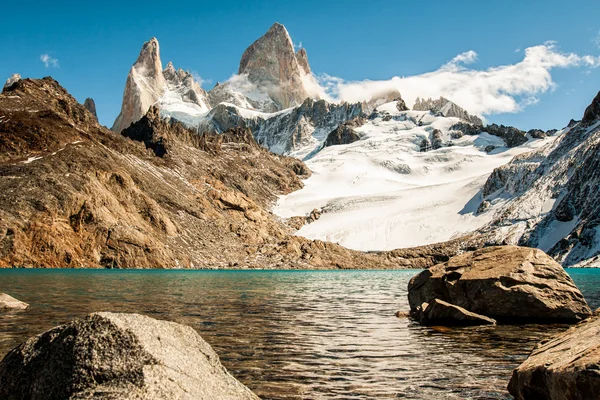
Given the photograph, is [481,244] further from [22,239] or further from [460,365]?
[460,365]

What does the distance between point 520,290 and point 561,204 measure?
15505 cm

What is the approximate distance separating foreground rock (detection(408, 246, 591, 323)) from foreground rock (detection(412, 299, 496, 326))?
4.73 ft

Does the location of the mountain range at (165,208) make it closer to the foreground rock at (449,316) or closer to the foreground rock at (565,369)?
the foreground rock at (449,316)

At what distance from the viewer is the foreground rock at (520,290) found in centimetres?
2427

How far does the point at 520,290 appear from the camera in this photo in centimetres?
2445

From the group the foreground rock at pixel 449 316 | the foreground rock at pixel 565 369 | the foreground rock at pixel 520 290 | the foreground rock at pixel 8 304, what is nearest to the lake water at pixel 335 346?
the foreground rock at pixel 8 304

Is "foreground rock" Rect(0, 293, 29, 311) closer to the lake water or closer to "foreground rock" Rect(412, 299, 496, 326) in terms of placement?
the lake water

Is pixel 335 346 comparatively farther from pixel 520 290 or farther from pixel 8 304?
pixel 8 304

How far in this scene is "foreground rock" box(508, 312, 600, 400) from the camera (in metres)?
7.89

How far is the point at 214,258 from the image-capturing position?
121m

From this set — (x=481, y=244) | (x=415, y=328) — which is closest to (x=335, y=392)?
(x=415, y=328)

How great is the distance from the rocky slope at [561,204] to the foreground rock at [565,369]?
13368 centimetres

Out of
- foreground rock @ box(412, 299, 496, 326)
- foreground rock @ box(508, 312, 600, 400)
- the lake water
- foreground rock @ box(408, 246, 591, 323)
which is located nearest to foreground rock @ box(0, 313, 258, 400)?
the lake water

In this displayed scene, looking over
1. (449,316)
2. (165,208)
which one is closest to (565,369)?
(449,316)
